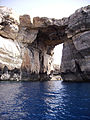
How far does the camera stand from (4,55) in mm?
30219

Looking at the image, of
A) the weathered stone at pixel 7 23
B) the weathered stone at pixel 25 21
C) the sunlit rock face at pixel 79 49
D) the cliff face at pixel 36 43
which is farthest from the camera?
the weathered stone at pixel 25 21

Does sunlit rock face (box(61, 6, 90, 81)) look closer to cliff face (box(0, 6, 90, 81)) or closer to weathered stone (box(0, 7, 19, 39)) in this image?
cliff face (box(0, 6, 90, 81))

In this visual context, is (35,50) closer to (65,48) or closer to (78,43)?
(65,48)

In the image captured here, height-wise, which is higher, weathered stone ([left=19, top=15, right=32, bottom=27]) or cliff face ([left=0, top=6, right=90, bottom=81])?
weathered stone ([left=19, top=15, right=32, bottom=27])

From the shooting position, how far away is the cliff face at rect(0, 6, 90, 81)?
98.2 feet

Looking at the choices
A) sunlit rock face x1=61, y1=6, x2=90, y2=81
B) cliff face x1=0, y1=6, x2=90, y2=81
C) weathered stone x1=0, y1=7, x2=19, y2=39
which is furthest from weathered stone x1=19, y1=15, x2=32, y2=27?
sunlit rock face x1=61, y1=6, x2=90, y2=81

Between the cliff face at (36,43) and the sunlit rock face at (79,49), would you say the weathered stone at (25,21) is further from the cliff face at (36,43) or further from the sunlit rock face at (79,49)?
the sunlit rock face at (79,49)

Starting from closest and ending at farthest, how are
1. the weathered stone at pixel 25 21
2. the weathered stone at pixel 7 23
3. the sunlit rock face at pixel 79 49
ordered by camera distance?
the sunlit rock face at pixel 79 49, the weathered stone at pixel 7 23, the weathered stone at pixel 25 21

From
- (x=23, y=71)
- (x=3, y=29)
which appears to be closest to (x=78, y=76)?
(x=23, y=71)

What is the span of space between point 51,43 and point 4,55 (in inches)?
839

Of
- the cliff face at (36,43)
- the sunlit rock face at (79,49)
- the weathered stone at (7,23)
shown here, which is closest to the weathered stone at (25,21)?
the cliff face at (36,43)

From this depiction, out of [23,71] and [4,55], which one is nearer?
[4,55]

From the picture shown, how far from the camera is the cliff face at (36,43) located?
29.9 meters

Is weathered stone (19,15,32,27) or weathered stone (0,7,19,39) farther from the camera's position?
weathered stone (19,15,32,27)
